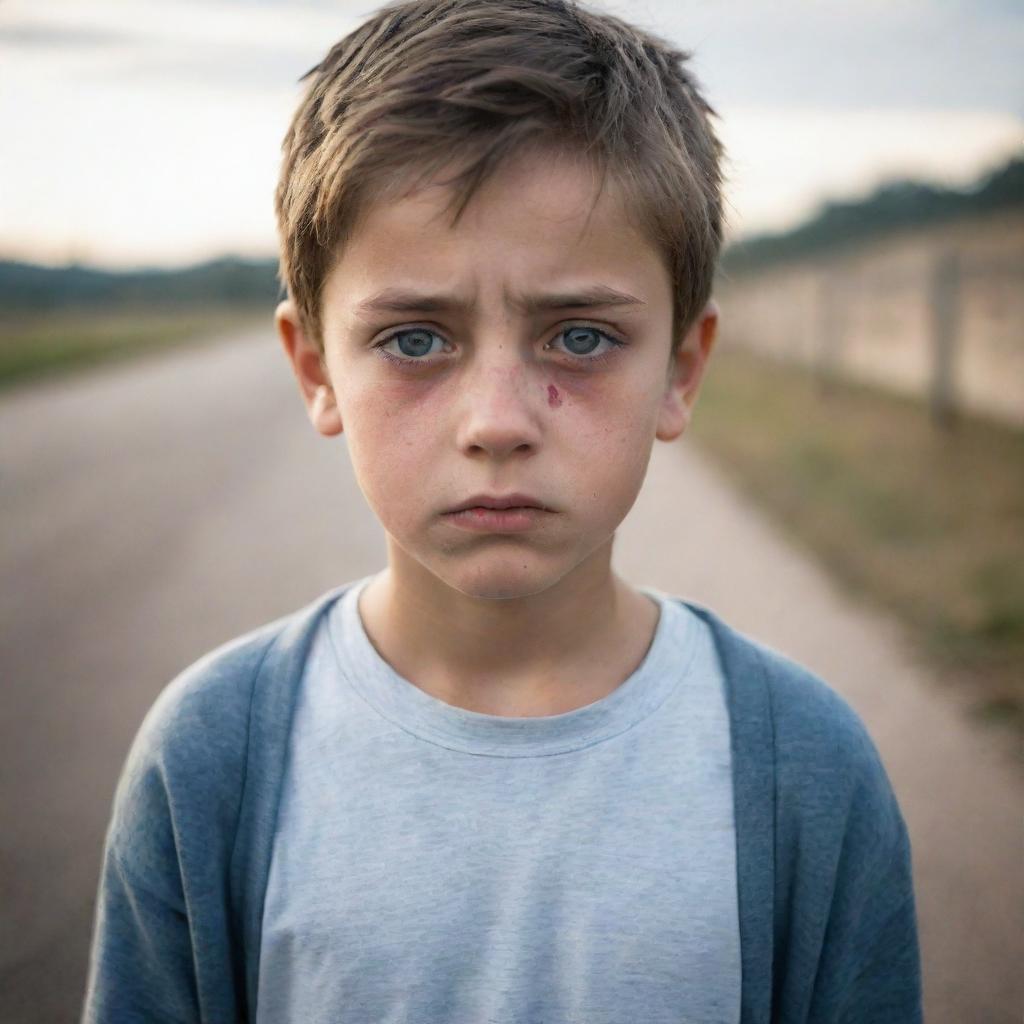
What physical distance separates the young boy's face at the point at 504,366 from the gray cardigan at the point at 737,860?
39 centimetres

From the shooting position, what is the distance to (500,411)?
4.44ft

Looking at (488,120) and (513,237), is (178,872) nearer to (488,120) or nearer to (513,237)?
(513,237)

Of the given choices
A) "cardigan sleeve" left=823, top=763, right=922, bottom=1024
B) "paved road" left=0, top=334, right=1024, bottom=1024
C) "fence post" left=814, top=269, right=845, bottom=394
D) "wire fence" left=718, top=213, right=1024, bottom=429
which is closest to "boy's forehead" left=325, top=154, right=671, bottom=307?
"cardigan sleeve" left=823, top=763, right=922, bottom=1024

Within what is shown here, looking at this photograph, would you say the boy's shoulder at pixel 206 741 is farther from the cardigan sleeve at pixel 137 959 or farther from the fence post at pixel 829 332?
the fence post at pixel 829 332

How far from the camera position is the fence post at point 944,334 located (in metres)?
9.23

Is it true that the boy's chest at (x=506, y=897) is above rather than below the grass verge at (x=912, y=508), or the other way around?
below

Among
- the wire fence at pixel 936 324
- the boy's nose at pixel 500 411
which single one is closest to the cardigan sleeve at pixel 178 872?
the boy's nose at pixel 500 411

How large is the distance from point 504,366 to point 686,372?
464mm

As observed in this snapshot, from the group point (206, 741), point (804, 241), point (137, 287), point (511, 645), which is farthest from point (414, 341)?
point (137, 287)

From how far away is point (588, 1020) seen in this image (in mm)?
1426

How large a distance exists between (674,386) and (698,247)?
0.76ft

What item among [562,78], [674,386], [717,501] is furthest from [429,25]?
[717,501]

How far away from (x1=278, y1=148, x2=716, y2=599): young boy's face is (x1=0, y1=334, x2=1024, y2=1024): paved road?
1.93 m

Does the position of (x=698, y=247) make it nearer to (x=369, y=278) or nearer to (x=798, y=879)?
(x=369, y=278)
